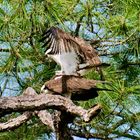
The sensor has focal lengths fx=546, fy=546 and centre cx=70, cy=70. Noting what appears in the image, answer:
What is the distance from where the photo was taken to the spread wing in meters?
1.09

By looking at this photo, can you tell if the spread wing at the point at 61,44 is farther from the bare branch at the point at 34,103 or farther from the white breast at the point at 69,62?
the bare branch at the point at 34,103

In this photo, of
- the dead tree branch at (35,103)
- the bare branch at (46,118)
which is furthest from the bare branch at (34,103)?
the bare branch at (46,118)

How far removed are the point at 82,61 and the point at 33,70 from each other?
1.41 feet

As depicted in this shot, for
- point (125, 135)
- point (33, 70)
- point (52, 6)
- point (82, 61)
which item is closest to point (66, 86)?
point (82, 61)

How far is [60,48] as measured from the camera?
3.62 ft

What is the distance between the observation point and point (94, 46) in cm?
145

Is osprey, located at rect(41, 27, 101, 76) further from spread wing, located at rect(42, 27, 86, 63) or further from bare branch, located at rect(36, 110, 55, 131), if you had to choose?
Result: bare branch, located at rect(36, 110, 55, 131)

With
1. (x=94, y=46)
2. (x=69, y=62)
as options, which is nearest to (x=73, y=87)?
(x=69, y=62)

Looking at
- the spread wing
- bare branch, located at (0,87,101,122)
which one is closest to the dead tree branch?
bare branch, located at (0,87,101,122)

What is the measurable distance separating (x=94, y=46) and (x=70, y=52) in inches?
14.0

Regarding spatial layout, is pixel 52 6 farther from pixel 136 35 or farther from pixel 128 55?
pixel 128 55

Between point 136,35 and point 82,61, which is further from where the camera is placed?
point 136,35

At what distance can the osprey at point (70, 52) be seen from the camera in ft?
3.58

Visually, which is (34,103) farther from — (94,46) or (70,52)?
(94,46)
